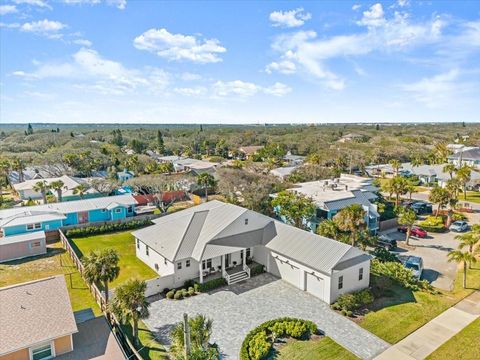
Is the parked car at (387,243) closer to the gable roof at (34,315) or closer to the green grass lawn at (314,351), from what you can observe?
the green grass lawn at (314,351)

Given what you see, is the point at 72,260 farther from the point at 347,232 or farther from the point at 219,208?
the point at 347,232

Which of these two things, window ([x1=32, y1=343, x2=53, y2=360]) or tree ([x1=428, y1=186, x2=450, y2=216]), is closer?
window ([x1=32, y1=343, x2=53, y2=360])

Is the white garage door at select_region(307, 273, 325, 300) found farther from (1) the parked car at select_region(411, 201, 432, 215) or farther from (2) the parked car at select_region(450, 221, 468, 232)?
(1) the parked car at select_region(411, 201, 432, 215)

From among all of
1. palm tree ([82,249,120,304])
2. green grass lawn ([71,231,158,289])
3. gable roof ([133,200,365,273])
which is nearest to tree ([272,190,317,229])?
gable roof ([133,200,365,273])

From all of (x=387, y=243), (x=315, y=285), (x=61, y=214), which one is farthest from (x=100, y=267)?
(x=387, y=243)

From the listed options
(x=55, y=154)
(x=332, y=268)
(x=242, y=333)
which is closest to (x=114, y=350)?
(x=242, y=333)

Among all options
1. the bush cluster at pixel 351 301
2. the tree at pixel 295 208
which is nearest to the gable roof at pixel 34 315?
the bush cluster at pixel 351 301

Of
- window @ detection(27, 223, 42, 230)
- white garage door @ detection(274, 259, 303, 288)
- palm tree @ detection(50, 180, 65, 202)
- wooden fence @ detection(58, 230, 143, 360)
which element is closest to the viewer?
wooden fence @ detection(58, 230, 143, 360)
